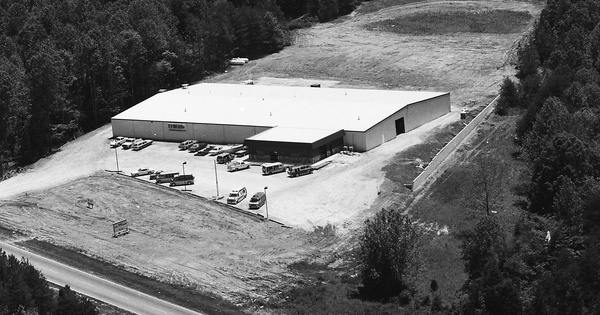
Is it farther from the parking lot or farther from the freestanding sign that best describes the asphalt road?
the parking lot

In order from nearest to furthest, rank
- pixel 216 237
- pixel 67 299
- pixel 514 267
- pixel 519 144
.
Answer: pixel 67 299 < pixel 514 267 < pixel 216 237 < pixel 519 144

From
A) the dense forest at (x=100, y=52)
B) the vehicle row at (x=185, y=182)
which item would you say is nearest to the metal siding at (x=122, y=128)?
the dense forest at (x=100, y=52)

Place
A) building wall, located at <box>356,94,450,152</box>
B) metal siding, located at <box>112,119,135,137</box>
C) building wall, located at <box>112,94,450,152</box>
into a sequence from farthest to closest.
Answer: metal siding, located at <box>112,119,135,137</box>
building wall, located at <box>356,94,450,152</box>
building wall, located at <box>112,94,450,152</box>

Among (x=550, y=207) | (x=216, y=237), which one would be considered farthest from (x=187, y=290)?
(x=550, y=207)

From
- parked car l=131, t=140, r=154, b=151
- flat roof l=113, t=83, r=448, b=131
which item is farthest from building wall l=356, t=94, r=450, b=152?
parked car l=131, t=140, r=154, b=151

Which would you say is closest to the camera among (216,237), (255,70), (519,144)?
(216,237)

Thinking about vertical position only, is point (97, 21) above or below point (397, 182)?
→ above

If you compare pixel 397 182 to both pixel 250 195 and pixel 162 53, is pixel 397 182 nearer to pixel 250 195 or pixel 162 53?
pixel 250 195
